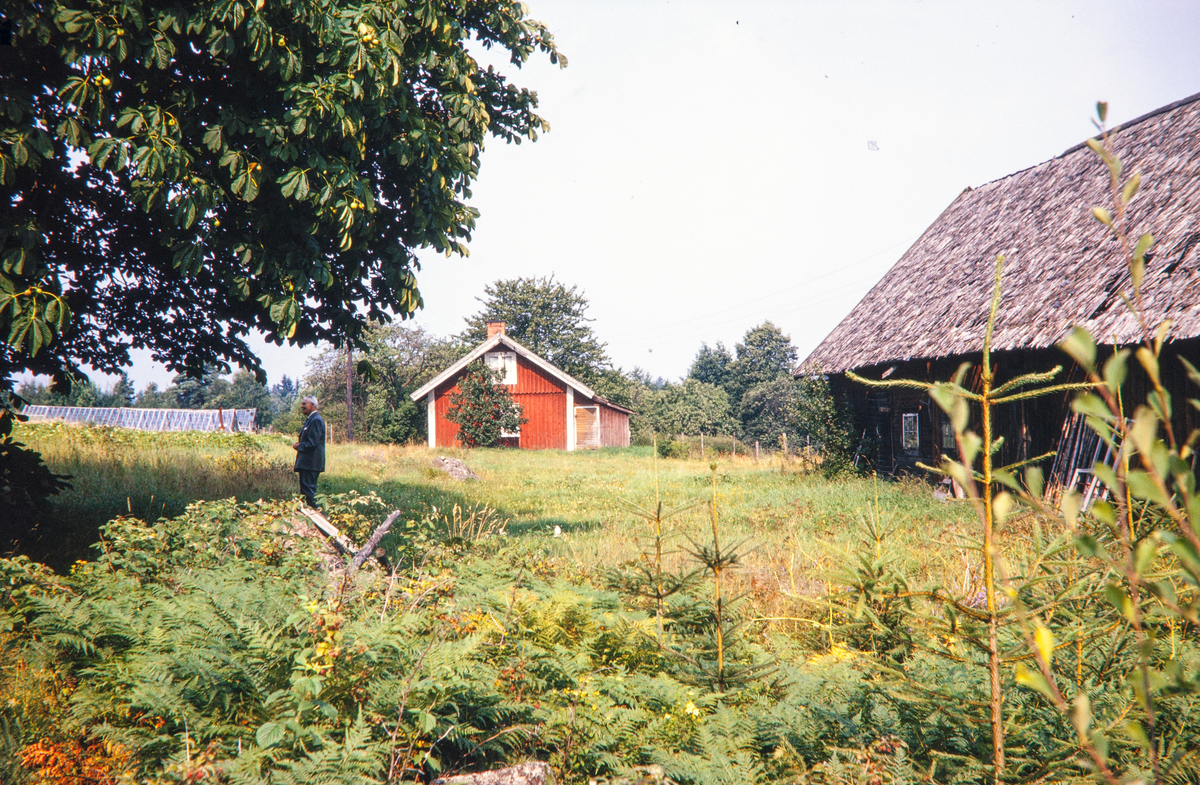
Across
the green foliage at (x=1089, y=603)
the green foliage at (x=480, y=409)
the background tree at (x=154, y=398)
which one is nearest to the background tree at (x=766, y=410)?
the green foliage at (x=480, y=409)

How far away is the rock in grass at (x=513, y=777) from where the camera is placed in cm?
273

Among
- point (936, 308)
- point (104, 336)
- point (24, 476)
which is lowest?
point (24, 476)

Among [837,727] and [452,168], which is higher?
[452,168]

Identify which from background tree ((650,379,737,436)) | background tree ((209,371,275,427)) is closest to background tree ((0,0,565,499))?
background tree ((650,379,737,436))

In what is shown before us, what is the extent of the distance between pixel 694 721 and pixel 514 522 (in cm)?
729

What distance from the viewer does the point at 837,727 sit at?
303 centimetres

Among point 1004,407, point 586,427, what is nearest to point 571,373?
point 586,427

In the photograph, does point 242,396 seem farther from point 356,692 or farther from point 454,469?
point 356,692

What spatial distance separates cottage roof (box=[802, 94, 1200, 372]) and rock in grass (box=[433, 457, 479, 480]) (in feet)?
31.7

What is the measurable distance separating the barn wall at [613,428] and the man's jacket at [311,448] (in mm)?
25001

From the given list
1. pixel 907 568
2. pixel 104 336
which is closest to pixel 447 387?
pixel 104 336

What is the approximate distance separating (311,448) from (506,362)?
23431 millimetres

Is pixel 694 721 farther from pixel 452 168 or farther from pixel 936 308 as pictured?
pixel 936 308

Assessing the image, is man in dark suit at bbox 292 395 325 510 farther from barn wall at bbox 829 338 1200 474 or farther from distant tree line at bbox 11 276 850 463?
distant tree line at bbox 11 276 850 463
